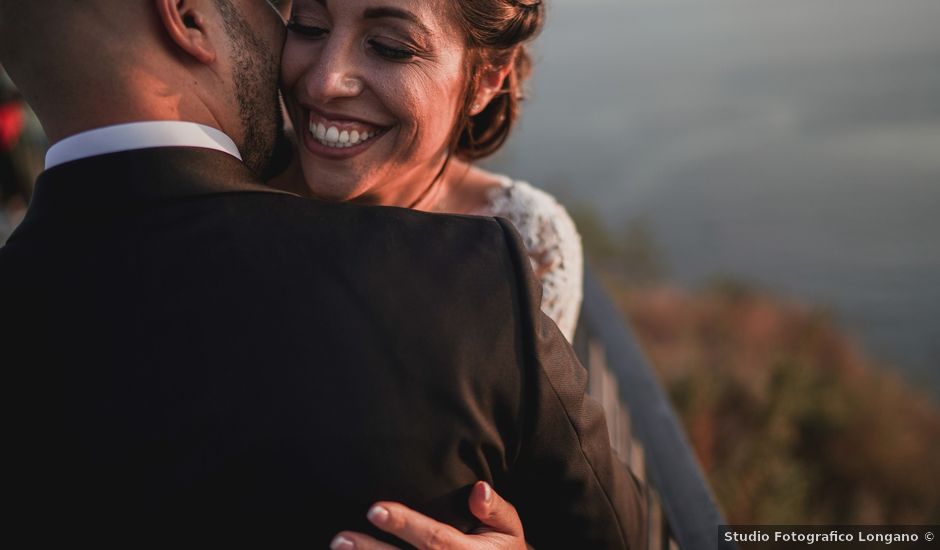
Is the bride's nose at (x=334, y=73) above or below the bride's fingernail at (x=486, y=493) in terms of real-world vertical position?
above

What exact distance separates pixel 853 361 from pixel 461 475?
19.8 feet

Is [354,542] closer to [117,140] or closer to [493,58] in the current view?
[117,140]

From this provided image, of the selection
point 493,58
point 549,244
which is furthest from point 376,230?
point 549,244

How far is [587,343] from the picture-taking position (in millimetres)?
3598

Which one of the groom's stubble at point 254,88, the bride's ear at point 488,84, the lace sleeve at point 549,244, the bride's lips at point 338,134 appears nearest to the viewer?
the groom's stubble at point 254,88

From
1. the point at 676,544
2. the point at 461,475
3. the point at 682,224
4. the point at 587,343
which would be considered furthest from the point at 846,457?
the point at 682,224

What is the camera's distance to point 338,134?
93.9 inches

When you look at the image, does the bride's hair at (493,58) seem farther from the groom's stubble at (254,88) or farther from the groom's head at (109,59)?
the groom's head at (109,59)

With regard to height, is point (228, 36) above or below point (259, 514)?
above

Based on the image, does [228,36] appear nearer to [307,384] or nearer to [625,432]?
[307,384]

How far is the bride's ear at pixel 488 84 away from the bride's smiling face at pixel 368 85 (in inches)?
5.4

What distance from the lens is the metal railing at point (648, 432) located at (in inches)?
88.0

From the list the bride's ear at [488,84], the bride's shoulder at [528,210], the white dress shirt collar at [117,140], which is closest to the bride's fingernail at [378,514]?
the white dress shirt collar at [117,140]

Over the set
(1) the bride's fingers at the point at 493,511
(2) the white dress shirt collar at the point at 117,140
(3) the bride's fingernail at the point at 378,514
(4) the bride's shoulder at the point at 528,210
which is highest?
(2) the white dress shirt collar at the point at 117,140
